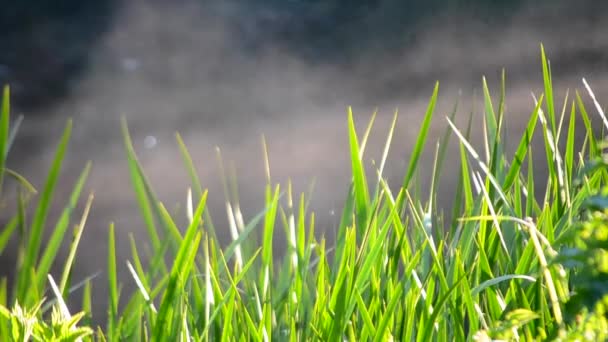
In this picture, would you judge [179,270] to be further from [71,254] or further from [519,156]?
[519,156]

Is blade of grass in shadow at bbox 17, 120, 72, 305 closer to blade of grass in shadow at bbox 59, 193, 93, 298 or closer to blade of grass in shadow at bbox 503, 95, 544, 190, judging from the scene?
blade of grass in shadow at bbox 59, 193, 93, 298

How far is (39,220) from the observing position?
1.56 ft

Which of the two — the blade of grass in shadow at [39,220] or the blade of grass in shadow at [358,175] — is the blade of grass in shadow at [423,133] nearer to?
the blade of grass in shadow at [358,175]

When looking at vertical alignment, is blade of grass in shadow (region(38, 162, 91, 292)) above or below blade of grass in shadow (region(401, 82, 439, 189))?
below

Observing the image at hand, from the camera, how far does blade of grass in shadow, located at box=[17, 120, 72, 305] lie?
47 centimetres

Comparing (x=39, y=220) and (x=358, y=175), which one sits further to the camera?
(x=358, y=175)

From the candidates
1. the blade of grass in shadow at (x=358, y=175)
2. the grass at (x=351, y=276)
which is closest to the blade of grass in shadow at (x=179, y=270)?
the grass at (x=351, y=276)

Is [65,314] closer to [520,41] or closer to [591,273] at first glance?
Result: [591,273]

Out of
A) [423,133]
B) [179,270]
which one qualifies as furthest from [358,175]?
[179,270]

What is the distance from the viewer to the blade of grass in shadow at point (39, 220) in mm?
465

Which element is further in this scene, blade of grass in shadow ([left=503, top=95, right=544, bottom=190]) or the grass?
blade of grass in shadow ([left=503, top=95, right=544, bottom=190])

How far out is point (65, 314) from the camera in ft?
1.64

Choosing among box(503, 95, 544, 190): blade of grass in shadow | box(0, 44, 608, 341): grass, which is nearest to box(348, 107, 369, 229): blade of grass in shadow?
box(0, 44, 608, 341): grass

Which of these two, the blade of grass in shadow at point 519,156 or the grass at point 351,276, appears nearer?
the grass at point 351,276
